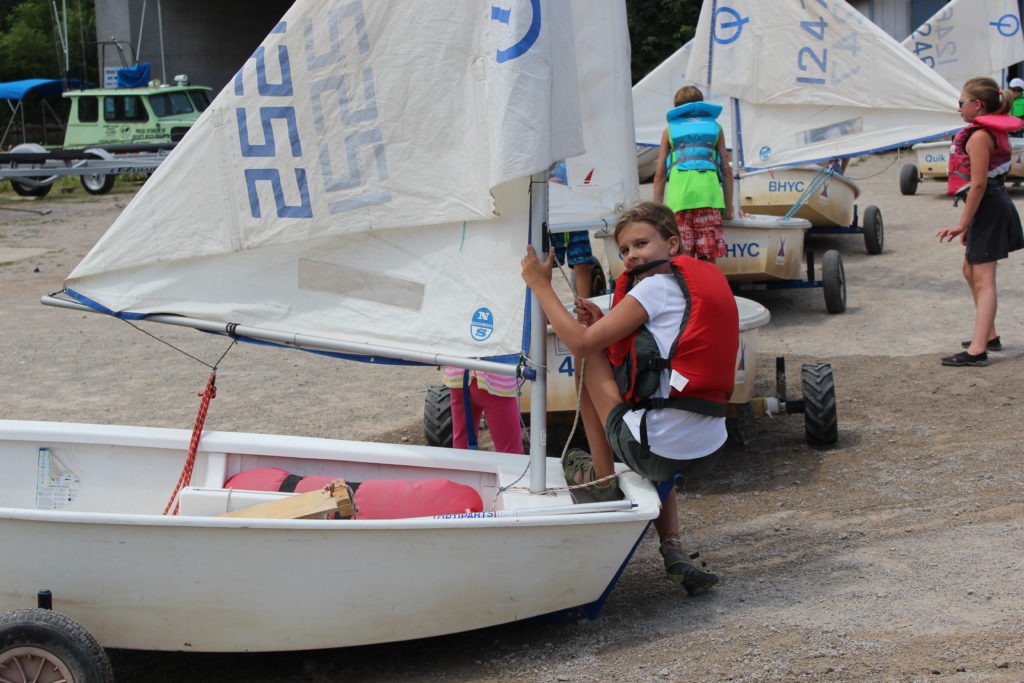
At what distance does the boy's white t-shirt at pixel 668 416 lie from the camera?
3.68 m

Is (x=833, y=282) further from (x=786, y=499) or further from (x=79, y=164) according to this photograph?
(x=79, y=164)

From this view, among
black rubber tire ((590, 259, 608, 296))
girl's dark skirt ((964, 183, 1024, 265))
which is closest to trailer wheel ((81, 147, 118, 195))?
black rubber tire ((590, 259, 608, 296))

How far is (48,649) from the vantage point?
127 inches

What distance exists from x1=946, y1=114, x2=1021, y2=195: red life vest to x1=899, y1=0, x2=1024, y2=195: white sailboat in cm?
413

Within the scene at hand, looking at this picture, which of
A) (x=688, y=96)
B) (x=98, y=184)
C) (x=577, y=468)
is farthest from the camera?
(x=98, y=184)

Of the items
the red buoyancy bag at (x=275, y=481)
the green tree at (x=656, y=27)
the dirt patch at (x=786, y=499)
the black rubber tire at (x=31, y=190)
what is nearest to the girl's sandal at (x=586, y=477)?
the dirt patch at (x=786, y=499)

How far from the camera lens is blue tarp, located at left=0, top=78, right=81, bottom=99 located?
78.2 feet

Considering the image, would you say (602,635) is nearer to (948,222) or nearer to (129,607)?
(129,607)

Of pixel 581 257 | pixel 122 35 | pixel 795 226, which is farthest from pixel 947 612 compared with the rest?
pixel 122 35

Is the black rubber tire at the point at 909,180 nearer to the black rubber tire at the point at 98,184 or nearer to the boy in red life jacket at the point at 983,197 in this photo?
the boy in red life jacket at the point at 983,197

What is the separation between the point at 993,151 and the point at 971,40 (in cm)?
496

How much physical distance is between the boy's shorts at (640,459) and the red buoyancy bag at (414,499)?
574mm

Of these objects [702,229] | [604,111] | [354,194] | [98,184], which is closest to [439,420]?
[604,111]

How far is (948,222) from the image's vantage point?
13.2m
